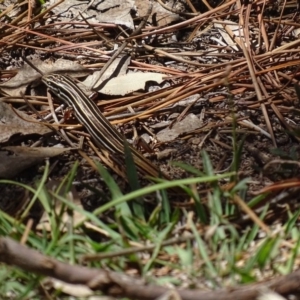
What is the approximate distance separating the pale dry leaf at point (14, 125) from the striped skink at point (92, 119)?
0.19 m

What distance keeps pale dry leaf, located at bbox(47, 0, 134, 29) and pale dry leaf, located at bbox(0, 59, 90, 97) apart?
0.39 meters

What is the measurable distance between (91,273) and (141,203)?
46 centimetres

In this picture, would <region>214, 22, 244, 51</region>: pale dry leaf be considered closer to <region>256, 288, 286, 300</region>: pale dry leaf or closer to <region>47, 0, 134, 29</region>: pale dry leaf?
<region>47, 0, 134, 29</region>: pale dry leaf

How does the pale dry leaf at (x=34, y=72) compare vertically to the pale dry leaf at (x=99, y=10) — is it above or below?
below

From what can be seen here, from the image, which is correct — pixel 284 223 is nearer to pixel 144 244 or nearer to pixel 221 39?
pixel 144 244

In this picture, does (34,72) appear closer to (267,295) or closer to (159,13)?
(159,13)

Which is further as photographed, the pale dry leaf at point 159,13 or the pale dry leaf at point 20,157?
the pale dry leaf at point 159,13

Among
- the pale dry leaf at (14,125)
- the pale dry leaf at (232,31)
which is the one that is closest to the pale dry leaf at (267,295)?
the pale dry leaf at (14,125)

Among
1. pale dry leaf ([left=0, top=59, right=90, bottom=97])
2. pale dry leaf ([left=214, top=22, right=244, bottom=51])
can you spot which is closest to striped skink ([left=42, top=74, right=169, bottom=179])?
pale dry leaf ([left=0, top=59, right=90, bottom=97])

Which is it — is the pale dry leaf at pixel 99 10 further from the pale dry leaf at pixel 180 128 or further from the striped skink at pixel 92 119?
the pale dry leaf at pixel 180 128

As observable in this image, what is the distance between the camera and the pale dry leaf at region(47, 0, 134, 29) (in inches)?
138

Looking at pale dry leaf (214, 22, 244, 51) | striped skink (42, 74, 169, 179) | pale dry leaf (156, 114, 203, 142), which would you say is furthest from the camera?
pale dry leaf (214, 22, 244, 51)

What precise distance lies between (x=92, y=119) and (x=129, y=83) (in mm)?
348

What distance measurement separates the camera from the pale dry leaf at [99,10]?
351cm
